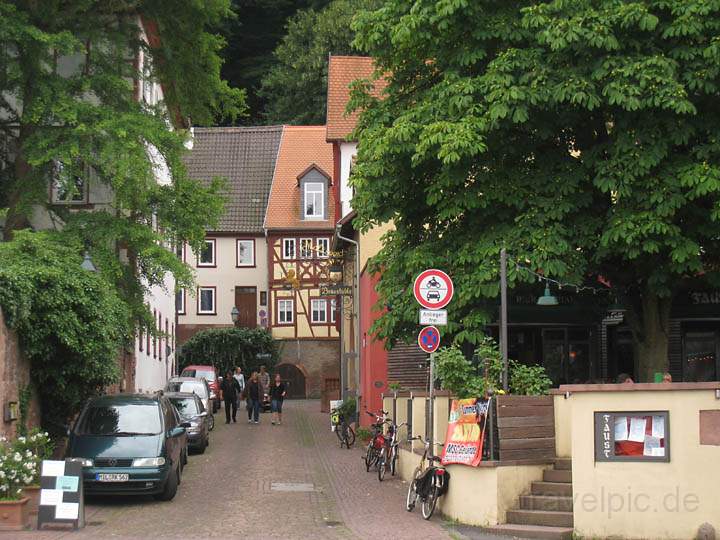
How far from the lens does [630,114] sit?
18.2 m

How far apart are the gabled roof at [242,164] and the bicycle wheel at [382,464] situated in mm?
37775

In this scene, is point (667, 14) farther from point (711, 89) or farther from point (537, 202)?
point (537, 202)

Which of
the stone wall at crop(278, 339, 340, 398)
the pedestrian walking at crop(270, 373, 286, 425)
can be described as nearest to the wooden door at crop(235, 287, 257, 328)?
the stone wall at crop(278, 339, 340, 398)

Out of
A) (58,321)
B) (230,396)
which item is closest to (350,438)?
(230,396)

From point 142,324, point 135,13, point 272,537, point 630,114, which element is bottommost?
point 272,537

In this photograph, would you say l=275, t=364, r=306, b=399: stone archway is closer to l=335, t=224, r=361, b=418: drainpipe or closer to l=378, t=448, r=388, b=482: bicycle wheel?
l=335, t=224, r=361, b=418: drainpipe

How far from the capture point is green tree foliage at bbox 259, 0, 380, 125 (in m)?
58.0

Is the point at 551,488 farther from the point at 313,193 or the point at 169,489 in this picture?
the point at 313,193

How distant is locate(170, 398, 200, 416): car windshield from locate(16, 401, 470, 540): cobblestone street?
1097 mm

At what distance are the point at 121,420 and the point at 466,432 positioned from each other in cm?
609

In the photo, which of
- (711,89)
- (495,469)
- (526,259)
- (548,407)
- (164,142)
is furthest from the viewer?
(164,142)

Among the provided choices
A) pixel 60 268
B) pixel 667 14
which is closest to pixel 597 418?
pixel 667 14

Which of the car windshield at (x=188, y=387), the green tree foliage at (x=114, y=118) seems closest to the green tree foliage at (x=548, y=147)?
the green tree foliage at (x=114, y=118)

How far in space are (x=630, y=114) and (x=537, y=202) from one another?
2.13m
